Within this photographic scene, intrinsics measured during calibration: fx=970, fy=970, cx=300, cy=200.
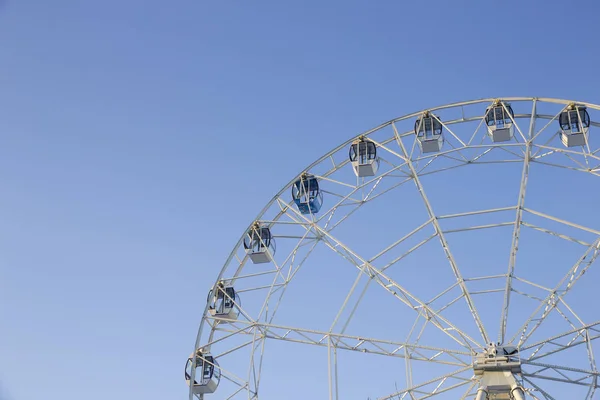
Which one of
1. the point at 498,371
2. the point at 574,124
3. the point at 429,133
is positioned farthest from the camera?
the point at 429,133

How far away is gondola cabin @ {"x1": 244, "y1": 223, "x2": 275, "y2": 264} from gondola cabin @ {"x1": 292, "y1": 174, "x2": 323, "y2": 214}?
192 centimetres

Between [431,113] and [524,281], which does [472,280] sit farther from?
[431,113]

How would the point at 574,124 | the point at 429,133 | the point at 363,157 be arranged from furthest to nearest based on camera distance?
the point at 363,157
the point at 429,133
the point at 574,124

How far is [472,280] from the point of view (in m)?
34.7

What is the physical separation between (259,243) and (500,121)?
10782mm

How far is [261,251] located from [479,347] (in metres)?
10.3

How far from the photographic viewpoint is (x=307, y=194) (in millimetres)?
38625

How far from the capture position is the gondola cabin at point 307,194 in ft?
127

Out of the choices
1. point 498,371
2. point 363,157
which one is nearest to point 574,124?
point 363,157

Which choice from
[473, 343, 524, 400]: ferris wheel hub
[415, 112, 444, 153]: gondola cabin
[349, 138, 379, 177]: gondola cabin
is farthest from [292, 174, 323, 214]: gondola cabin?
[473, 343, 524, 400]: ferris wheel hub

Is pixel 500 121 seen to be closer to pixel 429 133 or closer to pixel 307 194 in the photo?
pixel 429 133

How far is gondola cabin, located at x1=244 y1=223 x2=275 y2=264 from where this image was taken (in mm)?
39406

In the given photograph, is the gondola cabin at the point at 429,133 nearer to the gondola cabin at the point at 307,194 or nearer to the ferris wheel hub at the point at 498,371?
the gondola cabin at the point at 307,194

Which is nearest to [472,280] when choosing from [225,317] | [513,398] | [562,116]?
[513,398]
